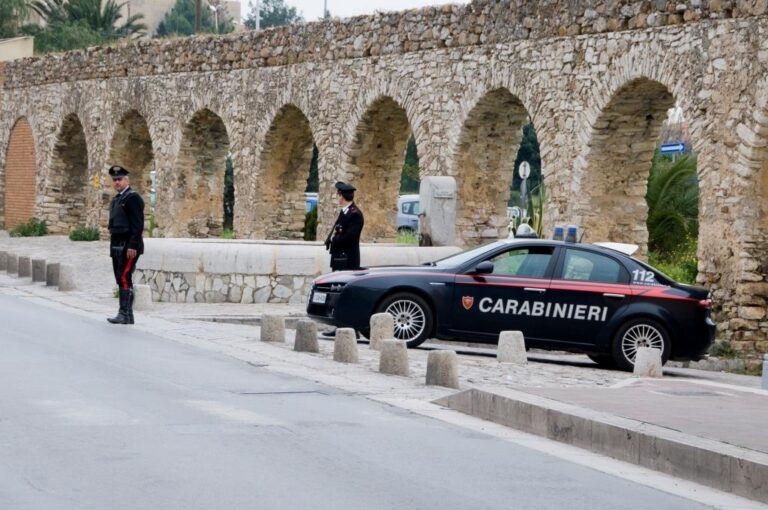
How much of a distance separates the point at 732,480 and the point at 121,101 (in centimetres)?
3176

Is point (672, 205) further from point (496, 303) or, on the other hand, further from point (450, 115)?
point (496, 303)

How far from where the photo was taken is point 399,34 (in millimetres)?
28562

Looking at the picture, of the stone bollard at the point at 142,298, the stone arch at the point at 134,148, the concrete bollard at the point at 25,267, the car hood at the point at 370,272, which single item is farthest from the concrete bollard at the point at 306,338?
the stone arch at the point at 134,148

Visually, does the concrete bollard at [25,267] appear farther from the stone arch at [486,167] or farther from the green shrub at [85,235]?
the green shrub at [85,235]

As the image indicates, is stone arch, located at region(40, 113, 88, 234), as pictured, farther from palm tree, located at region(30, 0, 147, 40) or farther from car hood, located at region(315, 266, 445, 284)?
palm tree, located at region(30, 0, 147, 40)

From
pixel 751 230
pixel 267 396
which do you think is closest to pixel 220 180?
pixel 751 230

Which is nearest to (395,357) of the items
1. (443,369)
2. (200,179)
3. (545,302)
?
(443,369)

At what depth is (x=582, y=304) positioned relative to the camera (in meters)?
16.3

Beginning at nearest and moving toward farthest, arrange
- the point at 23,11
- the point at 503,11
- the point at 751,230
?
1. the point at 751,230
2. the point at 503,11
3. the point at 23,11

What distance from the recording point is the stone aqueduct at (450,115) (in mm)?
20344

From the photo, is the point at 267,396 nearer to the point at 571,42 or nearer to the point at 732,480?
the point at 732,480

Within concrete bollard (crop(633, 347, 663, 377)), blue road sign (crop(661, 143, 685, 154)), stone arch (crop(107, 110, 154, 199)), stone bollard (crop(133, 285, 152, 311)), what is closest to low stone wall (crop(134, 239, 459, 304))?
stone bollard (crop(133, 285, 152, 311))

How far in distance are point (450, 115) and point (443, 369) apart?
14340 millimetres

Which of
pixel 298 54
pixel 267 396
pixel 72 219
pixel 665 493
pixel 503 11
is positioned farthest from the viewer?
pixel 72 219
